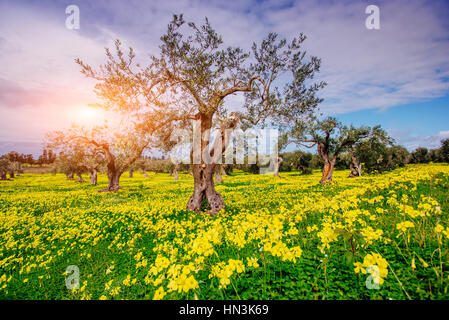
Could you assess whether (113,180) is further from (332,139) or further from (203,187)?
(332,139)

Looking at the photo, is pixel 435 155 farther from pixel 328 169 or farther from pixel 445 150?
pixel 328 169

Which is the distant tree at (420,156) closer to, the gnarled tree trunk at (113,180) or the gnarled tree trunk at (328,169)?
the gnarled tree trunk at (328,169)

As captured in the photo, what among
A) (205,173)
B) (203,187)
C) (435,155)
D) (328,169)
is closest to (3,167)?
(203,187)

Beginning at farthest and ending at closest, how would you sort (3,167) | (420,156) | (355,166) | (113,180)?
(420,156) < (3,167) < (355,166) < (113,180)

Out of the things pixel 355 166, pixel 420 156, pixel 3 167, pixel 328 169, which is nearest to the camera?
pixel 328 169

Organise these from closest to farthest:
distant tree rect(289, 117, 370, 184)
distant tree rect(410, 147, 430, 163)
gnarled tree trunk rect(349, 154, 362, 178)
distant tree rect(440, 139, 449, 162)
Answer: distant tree rect(289, 117, 370, 184) → gnarled tree trunk rect(349, 154, 362, 178) → distant tree rect(440, 139, 449, 162) → distant tree rect(410, 147, 430, 163)

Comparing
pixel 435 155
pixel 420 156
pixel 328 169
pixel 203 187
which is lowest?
pixel 203 187

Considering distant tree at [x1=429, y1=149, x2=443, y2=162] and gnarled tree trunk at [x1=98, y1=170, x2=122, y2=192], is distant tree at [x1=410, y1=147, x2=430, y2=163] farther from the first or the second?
gnarled tree trunk at [x1=98, y1=170, x2=122, y2=192]

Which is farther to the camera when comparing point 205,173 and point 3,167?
point 3,167

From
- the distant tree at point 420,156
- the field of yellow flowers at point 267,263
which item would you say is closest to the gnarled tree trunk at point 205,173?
the field of yellow flowers at point 267,263

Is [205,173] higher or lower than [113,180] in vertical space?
higher

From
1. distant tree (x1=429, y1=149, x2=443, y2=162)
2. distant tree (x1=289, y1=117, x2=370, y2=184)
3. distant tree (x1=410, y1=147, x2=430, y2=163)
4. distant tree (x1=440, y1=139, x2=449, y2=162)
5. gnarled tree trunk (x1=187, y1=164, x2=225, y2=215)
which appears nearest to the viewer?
gnarled tree trunk (x1=187, y1=164, x2=225, y2=215)

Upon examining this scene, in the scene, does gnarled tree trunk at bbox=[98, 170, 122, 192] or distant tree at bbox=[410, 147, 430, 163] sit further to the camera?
distant tree at bbox=[410, 147, 430, 163]

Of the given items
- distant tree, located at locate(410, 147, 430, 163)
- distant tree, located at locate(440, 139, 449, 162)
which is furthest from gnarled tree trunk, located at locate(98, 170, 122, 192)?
distant tree, located at locate(410, 147, 430, 163)
